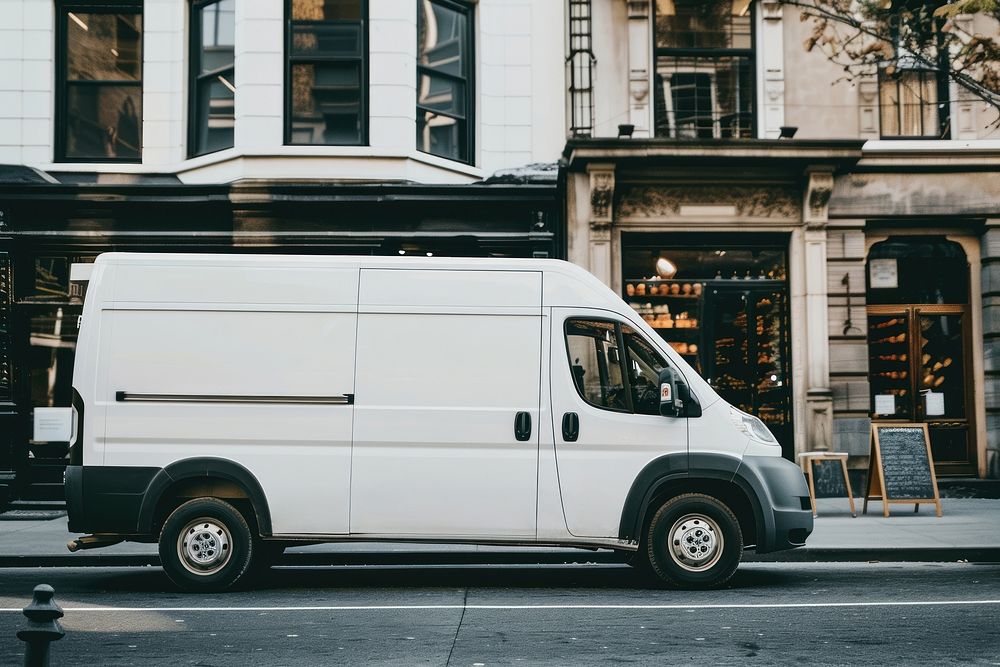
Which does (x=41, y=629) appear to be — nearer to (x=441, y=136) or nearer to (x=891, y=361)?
(x=441, y=136)

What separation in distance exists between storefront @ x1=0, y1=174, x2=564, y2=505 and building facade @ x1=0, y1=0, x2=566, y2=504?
0.09 feet

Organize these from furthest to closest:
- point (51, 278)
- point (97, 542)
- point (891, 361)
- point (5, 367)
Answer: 1. point (891, 361)
2. point (51, 278)
3. point (5, 367)
4. point (97, 542)

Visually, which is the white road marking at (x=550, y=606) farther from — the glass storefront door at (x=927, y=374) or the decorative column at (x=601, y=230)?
the glass storefront door at (x=927, y=374)

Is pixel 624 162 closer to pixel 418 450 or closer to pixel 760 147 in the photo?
pixel 760 147

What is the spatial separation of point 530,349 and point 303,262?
1.97m

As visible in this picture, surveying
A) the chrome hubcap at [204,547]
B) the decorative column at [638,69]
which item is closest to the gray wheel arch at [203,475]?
the chrome hubcap at [204,547]

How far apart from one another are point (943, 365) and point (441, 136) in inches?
317

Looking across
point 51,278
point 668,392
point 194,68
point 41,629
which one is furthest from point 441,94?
point 41,629

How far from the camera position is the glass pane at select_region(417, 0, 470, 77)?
15570 mm

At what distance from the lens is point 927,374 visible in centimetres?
1611

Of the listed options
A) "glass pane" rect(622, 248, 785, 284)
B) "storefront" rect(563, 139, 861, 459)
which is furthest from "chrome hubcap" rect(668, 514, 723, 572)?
"glass pane" rect(622, 248, 785, 284)

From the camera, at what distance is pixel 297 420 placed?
8.75 meters

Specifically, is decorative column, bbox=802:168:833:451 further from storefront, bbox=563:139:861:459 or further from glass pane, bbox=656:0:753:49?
glass pane, bbox=656:0:753:49

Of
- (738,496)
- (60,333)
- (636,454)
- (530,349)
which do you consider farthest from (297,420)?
(60,333)
